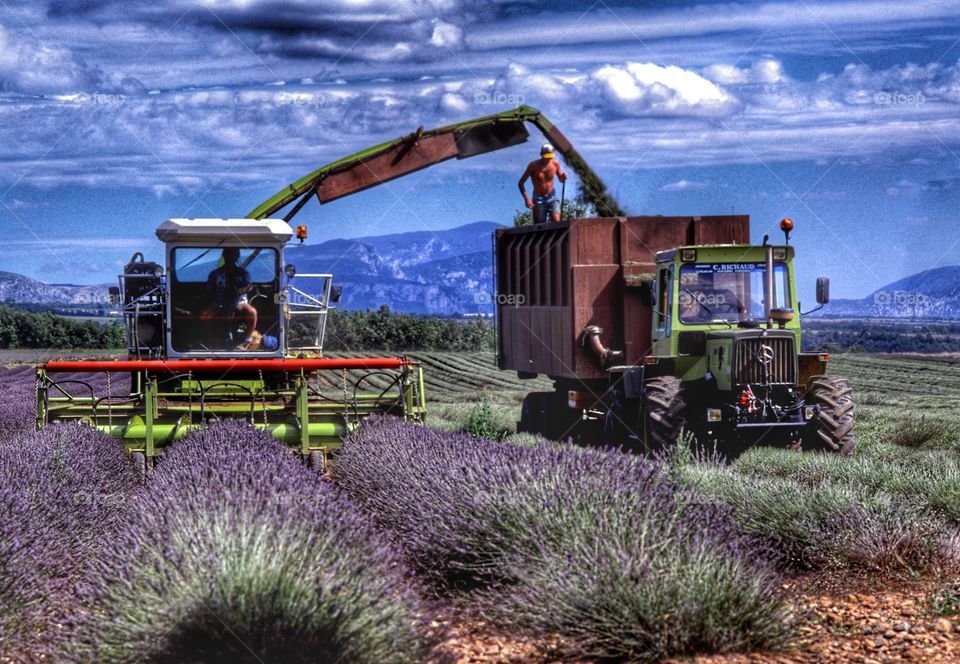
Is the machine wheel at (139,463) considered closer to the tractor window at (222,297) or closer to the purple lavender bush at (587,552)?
the tractor window at (222,297)

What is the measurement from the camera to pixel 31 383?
99.9ft

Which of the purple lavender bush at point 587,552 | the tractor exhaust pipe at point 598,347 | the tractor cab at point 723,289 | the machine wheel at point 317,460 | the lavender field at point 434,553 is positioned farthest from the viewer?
the tractor exhaust pipe at point 598,347

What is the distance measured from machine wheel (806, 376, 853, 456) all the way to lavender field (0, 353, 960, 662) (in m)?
3.62

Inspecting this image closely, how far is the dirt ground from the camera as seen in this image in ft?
18.6

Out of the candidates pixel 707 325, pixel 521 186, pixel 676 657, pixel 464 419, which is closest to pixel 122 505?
pixel 676 657

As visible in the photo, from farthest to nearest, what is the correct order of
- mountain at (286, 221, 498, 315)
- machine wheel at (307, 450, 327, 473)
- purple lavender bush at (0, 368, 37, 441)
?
mountain at (286, 221, 498, 315) → purple lavender bush at (0, 368, 37, 441) → machine wheel at (307, 450, 327, 473)

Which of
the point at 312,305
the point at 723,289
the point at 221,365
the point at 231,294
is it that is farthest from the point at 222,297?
the point at 723,289

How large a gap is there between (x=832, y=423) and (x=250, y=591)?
10195mm

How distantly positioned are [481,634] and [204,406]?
26.7 ft

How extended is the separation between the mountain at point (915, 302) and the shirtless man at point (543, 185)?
416 centimetres

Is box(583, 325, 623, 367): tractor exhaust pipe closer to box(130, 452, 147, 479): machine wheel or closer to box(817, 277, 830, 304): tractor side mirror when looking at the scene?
box(817, 277, 830, 304): tractor side mirror

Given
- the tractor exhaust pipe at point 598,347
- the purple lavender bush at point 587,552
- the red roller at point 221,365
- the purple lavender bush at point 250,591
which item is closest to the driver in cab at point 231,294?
the red roller at point 221,365

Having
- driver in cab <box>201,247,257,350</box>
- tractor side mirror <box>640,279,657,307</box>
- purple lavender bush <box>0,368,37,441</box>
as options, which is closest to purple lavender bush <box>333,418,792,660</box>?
driver in cab <box>201,247,257,350</box>

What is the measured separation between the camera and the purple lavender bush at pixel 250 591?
4902 mm
